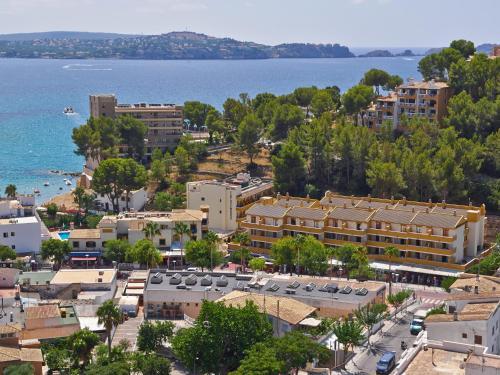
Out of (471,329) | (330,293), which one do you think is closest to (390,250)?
(330,293)

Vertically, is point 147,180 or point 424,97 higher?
point 424,97

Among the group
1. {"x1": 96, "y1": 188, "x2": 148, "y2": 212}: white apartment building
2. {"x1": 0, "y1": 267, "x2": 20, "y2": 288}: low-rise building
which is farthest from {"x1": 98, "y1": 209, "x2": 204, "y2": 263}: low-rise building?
{"x1": 96, "y1": 188, "x2": 148, "y2": 212}: white apartment building

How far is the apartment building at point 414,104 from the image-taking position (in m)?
81.3

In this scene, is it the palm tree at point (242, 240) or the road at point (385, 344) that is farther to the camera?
the palm tree at point (242, 240)

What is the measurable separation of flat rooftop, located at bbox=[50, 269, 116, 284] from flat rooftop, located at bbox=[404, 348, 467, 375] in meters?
24.2

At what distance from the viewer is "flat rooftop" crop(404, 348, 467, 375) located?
3106cm

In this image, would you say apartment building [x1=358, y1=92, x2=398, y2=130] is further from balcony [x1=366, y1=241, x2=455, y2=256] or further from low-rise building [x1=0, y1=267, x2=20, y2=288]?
low-rise building [x1=0, y1=267, x2=20, y2=288]

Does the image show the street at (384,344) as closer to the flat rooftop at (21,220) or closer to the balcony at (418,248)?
the balcony at (418,248)

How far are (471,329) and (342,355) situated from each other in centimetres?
751

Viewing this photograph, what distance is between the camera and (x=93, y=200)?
76.1 metres

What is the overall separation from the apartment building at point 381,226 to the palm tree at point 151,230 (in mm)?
5808

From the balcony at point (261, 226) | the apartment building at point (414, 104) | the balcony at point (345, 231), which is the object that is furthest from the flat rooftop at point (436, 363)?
the apartment building at point (414, 104)

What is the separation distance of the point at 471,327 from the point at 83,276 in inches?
1043

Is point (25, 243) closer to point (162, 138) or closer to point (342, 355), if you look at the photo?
point (342, 355)
